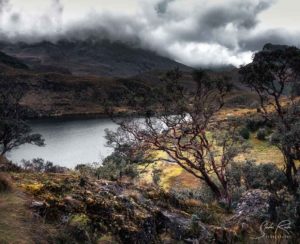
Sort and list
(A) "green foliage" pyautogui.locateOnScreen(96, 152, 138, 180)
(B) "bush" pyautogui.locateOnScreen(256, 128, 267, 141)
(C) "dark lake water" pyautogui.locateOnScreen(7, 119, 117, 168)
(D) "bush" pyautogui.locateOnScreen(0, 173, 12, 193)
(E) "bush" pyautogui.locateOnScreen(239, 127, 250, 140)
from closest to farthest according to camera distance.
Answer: (D) "bush" pyautogui.locateOnScreen(0, 173, 12, 193), (A) "green foliage" pyautogui.locateOnScreen(96, 152, 138, 180), (B) "bush" pyautogui.locateOnScreen(256, 128, 267, 141), (E) "bush" pyautogui.locateOnScreen(239, 127, 250, 140), (C) "dark lake water" pyautogui.locateOnScreen(7, 119, 117, 168)

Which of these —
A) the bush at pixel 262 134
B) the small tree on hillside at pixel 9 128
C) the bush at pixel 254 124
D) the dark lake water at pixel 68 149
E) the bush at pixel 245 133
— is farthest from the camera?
the dark lake water at pixel 68 149

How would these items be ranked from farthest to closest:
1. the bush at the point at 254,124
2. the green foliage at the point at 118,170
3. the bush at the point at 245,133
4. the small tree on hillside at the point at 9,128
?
the bush at the point at 254,124 < the bush at the point at 245,133 < the small tree on hillside at the point at 9,128 < the green foliage at the point at 118,170

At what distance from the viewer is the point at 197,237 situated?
1005 centimetres

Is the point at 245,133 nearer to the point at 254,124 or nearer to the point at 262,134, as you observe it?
the point at 262,134

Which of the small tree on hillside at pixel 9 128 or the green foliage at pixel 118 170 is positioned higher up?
the small tree on hillside at pixel 9 128

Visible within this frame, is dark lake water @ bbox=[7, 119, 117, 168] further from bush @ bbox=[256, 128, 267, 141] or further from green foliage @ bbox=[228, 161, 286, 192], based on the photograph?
green foliage @ bbox=[228, 161, 286, 192]

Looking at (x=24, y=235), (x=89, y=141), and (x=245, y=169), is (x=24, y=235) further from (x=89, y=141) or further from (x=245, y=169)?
(x=89, y=141)

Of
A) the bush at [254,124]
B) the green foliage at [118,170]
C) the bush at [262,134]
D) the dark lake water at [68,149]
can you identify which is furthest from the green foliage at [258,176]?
the dark lake water at [68,149]

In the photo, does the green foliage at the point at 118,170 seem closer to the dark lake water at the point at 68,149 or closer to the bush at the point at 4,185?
the bush at the point at 4,185

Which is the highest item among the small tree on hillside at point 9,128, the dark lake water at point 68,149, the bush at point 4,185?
the small tree on hillside at point 9,128

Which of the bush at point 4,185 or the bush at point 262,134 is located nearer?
the bush at point 4,185

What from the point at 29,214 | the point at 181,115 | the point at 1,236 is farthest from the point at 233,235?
the point at 181,115

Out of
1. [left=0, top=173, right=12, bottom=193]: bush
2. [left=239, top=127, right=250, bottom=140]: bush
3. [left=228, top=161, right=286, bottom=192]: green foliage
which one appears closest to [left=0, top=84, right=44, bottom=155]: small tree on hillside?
[left=228, top=161, right=286, bottom=192]: green foliage

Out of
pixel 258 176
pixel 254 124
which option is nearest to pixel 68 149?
pixel 254 124
